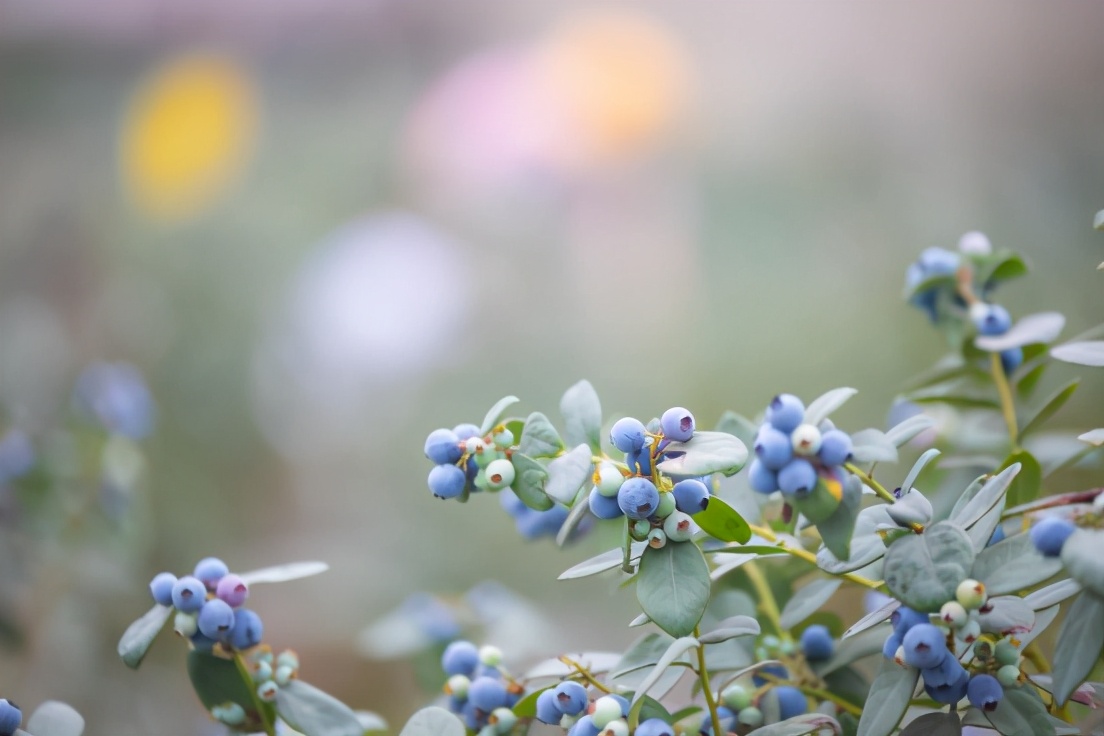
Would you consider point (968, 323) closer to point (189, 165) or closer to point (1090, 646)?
point (1090, 646)

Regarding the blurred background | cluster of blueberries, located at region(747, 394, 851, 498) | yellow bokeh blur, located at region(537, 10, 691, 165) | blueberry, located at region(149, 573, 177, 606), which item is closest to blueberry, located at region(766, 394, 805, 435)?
cluster of blueberries, located at region(747, 394, 851, 498)

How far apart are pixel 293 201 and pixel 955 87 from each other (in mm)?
1484

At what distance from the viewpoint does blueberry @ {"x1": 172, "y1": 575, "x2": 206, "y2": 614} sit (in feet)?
1.48

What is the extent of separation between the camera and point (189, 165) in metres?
1.99

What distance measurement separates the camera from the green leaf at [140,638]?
0.45 meters

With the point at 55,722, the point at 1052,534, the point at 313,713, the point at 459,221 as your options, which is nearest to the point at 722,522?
the point at 1052,534

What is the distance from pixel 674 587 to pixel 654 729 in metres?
0.06

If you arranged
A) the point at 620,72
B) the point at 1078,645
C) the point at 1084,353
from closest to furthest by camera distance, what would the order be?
1. the point at 1078,645
2. the point at 1084,353
3. the point at 620,72

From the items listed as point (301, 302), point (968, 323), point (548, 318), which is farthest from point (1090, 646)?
point (301, 302)

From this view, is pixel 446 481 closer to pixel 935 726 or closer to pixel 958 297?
pixel 935 726

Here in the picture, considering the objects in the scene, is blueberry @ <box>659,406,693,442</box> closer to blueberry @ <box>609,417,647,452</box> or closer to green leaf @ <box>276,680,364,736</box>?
blueberry @ <box>609,417,647,452</box>

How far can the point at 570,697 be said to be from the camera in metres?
0.42

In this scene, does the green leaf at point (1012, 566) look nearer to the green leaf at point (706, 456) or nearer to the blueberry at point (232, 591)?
the green leaf at point (706, 456)

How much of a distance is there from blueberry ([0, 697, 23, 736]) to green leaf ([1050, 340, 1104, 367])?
0.54 metres
